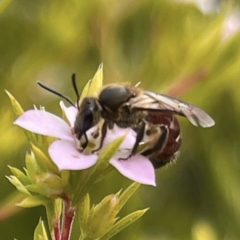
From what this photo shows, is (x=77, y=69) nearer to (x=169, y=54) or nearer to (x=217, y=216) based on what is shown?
(x=169, y=54)

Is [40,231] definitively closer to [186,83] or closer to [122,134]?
[122,134]

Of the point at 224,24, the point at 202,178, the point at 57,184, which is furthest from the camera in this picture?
the point at 202,178

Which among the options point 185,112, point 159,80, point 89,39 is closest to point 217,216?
point 159,80

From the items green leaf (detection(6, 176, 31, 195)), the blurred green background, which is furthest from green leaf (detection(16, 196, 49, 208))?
the blurred green background

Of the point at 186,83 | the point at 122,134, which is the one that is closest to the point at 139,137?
the point at 122,134

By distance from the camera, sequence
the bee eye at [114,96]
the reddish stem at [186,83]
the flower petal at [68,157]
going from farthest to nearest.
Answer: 1. the reddish stem at [186,83]
2. the bee eye at [114,96]
3. the flower petal at [68,157]

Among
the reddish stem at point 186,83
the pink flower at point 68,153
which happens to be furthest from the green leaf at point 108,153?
the reddish stem at point 186,83

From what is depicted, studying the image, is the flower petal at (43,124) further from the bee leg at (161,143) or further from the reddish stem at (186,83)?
the reddish stem at (186,83)

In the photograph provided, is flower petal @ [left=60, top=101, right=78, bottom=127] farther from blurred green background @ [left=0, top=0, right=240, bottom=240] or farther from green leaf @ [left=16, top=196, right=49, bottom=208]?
blurred green background @ [left=0, top=0, right=240, bottom=240]
